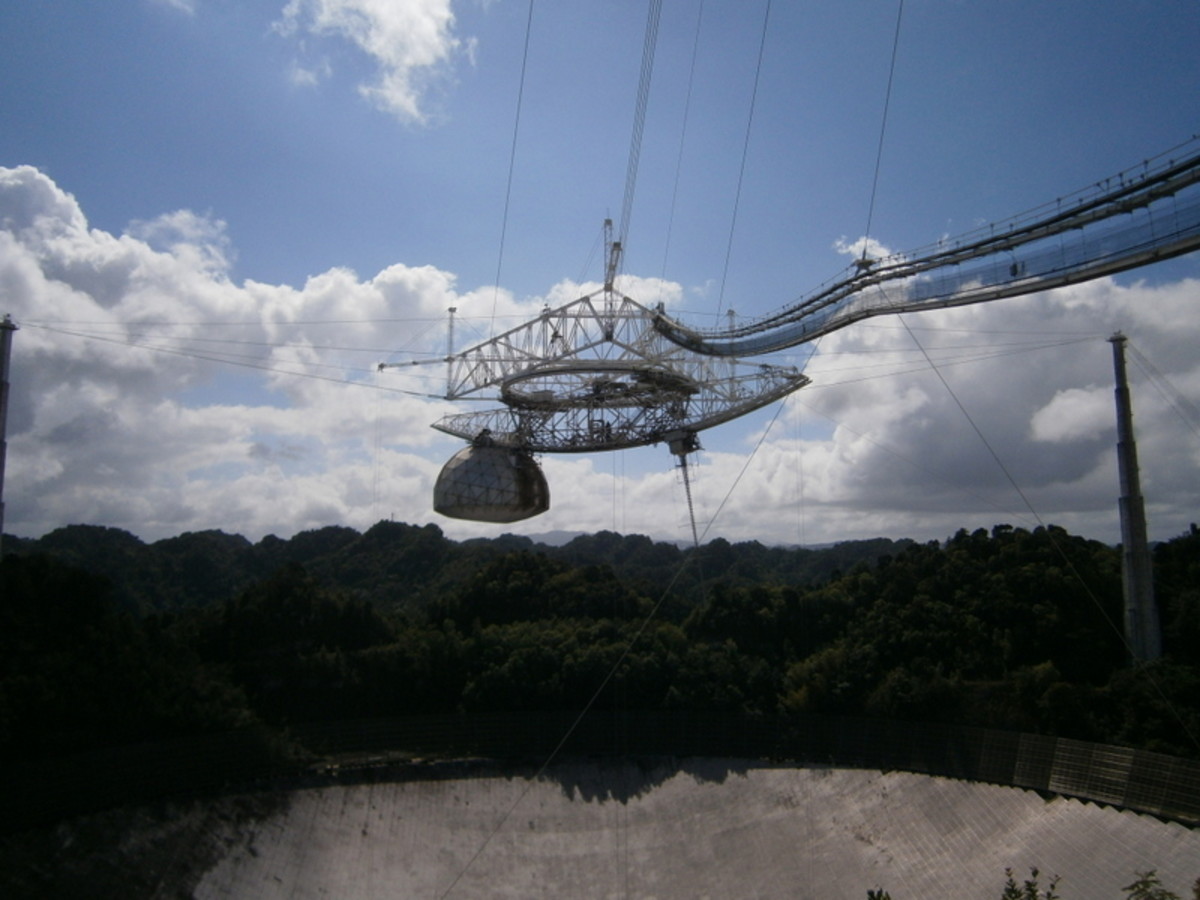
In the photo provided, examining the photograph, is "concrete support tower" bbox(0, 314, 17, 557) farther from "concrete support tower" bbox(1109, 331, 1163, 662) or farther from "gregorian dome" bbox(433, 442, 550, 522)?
"concrete support tower" bbox(1109, 331, 1163, 662)

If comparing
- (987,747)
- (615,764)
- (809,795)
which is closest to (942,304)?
(987,747)

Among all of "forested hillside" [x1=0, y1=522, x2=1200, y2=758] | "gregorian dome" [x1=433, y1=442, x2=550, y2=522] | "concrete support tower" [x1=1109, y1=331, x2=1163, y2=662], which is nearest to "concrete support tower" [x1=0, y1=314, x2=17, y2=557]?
"forested hillside" [x1=0, y1=522, x2=1200, y2=758]

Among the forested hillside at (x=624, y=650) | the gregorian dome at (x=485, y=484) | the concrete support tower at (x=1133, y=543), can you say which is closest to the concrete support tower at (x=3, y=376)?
the forested hillside at (x=624, y=650)

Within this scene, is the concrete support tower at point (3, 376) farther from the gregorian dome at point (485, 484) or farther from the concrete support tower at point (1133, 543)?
the concrete support tower at point (1133, 543)

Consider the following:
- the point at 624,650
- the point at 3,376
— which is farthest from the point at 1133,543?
the point at 3,376

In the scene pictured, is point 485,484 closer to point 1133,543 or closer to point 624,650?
point 624,650
